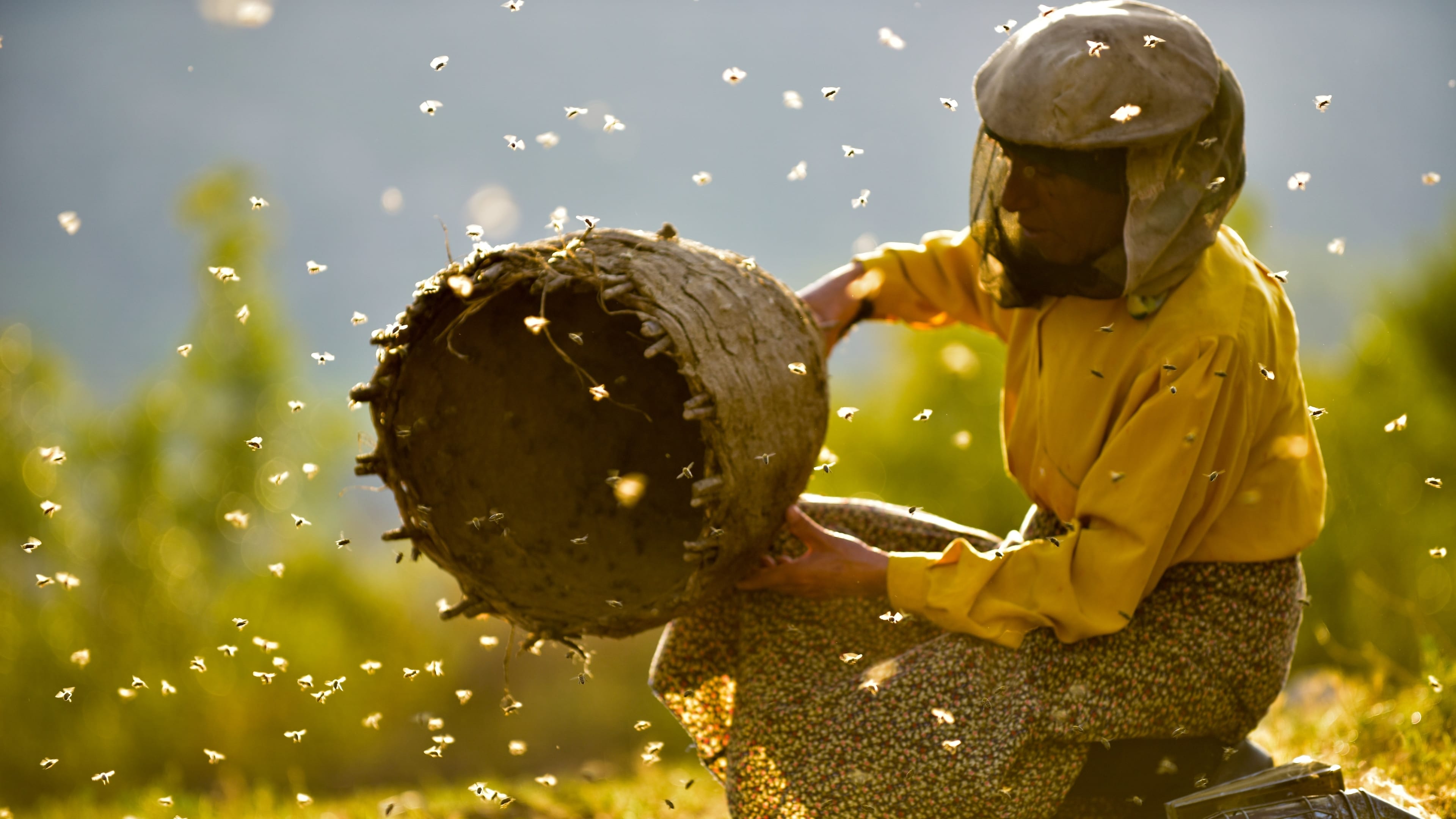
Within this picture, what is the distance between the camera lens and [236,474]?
22391mm

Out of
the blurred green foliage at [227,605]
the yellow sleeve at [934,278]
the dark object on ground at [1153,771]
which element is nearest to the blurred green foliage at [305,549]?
the blurred green foliage at [227,605]

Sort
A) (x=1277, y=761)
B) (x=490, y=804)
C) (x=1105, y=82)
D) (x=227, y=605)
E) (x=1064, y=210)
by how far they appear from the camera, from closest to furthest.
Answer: (x=1105, y=82)
(x=1064, y=210)
(x=1277, y=761)
(x=490, y=804)
(x=227, y=605)

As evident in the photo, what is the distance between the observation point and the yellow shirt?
293 cm

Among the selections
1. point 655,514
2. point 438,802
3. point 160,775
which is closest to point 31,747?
point 160,775

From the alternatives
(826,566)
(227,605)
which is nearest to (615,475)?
(826,566)

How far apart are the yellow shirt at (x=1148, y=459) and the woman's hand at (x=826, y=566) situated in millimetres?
93

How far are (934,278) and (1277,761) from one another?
2.27 m

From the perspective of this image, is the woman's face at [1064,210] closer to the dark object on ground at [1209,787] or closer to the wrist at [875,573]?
the wrist at [875,573]

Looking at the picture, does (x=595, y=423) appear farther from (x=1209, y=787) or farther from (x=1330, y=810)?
(x=1330, y=810)

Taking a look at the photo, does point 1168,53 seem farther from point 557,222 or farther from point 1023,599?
point 557,222

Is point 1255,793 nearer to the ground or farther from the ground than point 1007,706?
nearer to the ground

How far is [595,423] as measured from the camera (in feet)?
13.0

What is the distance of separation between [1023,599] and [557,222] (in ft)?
5.57

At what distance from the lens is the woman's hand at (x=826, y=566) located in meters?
3.25
